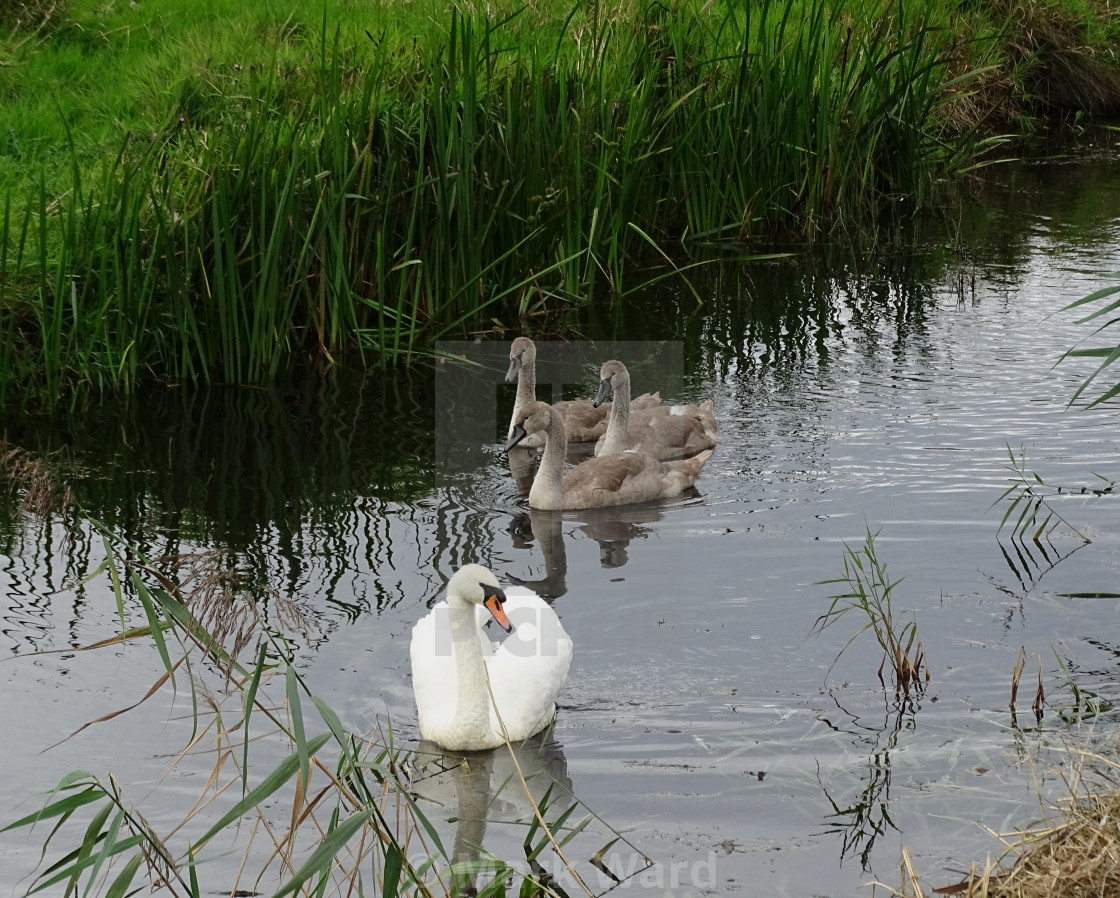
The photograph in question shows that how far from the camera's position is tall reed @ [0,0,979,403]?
353 inches

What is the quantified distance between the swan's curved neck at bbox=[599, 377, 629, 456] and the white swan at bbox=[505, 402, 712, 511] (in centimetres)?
47

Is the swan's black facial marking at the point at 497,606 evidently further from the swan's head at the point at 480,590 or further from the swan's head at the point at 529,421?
the swan's head at the point at 529,421

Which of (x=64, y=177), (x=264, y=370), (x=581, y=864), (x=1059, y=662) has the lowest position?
(x=581, y=864)

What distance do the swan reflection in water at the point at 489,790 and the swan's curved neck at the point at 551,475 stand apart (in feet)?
8.38

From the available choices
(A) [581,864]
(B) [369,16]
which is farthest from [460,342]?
(A) [581,864]

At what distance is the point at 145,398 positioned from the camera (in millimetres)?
9328

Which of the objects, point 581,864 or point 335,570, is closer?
point 581,864

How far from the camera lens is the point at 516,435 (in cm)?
844

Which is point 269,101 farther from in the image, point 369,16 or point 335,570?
point 335,570

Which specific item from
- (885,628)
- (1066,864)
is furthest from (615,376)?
(1066,864)

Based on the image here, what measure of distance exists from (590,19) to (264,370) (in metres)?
4.32

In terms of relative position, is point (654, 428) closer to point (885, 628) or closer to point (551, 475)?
point (551, 475)

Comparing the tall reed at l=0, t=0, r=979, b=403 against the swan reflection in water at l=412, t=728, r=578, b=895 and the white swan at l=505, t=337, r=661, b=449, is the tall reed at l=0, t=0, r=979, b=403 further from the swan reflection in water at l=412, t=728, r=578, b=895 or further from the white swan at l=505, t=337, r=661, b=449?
the swan reflection in water at l=412, t=728, r=578, b=895

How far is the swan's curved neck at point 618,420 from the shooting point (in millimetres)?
8688
